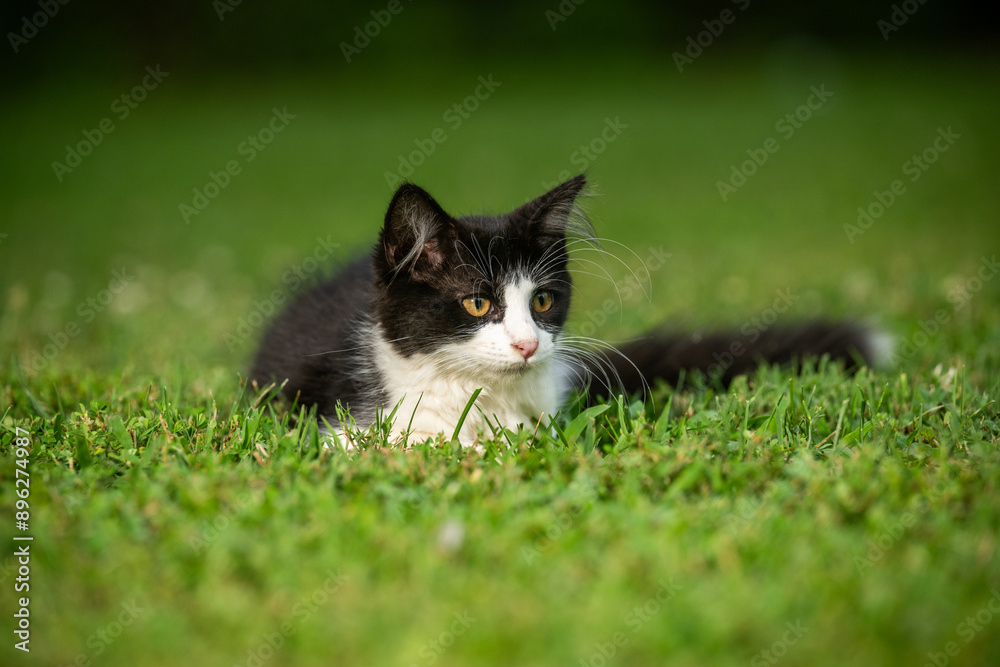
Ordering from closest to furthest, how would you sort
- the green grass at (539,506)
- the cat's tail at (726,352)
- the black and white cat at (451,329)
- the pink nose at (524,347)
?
1. the green grass at (539,506)
2. the pink nose at (524,347)
3. the black and white cat at (451,329)
4. the cat's tail at (726,352)

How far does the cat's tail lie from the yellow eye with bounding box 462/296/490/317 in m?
0.73

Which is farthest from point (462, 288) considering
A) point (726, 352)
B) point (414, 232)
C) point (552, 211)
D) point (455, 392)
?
point (726, 352)

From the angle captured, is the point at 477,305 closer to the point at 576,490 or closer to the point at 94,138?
the point at 576,490

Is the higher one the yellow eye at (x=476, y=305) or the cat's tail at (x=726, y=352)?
the cat's tail at (x=726, y=352)

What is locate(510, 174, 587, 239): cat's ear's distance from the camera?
9.95 ft

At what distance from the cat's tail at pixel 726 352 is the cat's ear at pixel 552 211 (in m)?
0.65

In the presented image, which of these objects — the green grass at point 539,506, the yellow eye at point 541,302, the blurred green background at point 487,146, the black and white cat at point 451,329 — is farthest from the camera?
the blurred green background at point 487,146

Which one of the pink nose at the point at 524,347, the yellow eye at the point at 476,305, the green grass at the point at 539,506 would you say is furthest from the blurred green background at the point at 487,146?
the pink nose at the point at 524,347

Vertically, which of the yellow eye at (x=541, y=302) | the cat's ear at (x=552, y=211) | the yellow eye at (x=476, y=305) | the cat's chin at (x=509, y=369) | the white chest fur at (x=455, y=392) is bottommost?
the white chest fur at (x=455, y=392)

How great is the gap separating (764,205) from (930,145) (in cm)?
347

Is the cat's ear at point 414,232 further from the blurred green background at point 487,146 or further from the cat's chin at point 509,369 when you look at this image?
the blurred green background at point 487,146

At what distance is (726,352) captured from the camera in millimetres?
3637

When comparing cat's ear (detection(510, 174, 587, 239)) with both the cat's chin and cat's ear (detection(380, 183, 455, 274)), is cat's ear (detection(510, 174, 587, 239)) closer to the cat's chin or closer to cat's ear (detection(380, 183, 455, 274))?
cat's ear (detection(380, 183, 455, 274))

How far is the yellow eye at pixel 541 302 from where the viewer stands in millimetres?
3029
